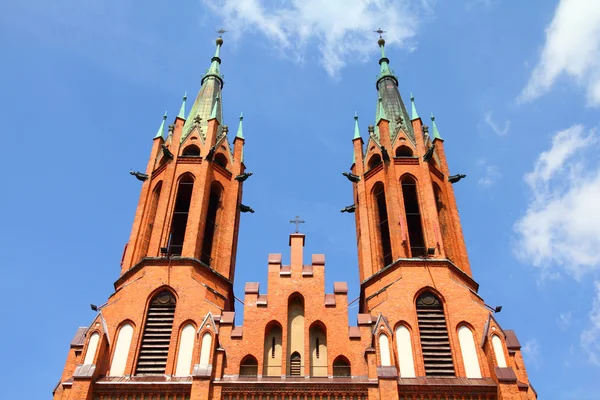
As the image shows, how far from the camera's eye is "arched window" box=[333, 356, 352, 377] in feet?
70.0

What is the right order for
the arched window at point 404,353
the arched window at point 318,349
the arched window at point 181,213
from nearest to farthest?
the arched window at point 318,349 → the arched window at point 404,353 → the arched window at point 181,213

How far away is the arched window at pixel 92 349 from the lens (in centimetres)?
2103

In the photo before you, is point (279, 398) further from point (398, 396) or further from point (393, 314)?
point (393, 314)

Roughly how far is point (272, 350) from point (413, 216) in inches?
349

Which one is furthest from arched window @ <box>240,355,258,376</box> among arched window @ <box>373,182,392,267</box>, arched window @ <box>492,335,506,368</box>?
arched window @ <box>492,335,506,368</box>

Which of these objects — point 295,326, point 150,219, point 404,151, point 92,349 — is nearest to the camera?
point 92,349

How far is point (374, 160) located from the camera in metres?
30.5

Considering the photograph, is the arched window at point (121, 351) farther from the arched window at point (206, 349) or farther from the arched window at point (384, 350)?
the arched window at point (384, 350)

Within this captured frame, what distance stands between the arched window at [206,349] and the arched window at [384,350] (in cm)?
494

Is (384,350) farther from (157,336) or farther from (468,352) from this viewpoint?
(157,336)

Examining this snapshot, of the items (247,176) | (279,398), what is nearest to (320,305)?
(279,398)

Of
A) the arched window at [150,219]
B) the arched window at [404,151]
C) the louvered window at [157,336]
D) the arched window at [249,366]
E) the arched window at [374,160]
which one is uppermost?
the arched window at [404,151]

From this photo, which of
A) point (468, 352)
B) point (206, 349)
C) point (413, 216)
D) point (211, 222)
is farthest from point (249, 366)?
point (413, 216)

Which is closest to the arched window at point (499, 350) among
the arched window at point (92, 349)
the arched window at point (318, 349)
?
the arched window at point (318, 349)
